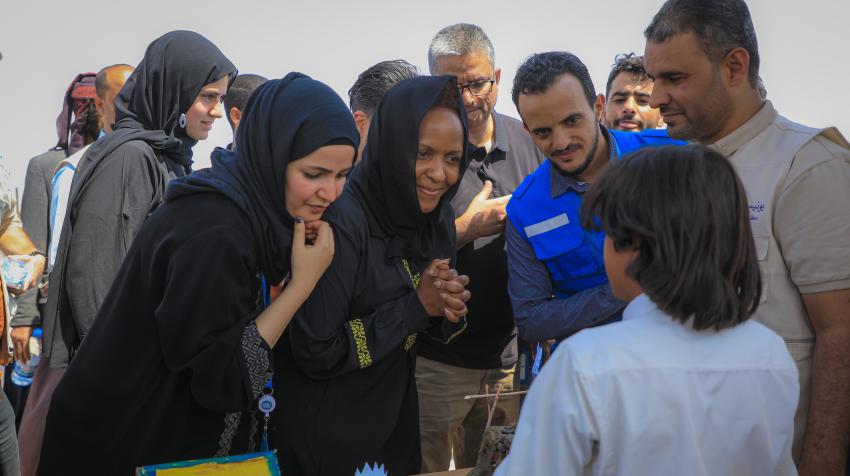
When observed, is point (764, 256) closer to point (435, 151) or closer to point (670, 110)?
point (670, 110)

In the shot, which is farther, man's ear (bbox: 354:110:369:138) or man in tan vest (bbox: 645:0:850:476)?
man's ear (bbox: 354:110:369:138)

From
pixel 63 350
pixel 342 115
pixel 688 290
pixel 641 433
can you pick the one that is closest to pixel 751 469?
pixel 641 433

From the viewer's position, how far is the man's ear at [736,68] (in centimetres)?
238

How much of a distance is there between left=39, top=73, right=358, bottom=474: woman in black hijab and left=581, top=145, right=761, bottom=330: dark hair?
0.96 meters

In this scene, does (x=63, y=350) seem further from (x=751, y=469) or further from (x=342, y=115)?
(x=751, y=469)

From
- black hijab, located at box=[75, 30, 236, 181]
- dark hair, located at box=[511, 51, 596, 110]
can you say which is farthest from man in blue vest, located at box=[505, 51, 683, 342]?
black hijab, located at box=[75, 30, 236, 181]

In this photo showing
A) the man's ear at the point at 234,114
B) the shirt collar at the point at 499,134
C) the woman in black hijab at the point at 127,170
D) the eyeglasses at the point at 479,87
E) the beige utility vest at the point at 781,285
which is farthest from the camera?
the man's ear at the point at 234,114

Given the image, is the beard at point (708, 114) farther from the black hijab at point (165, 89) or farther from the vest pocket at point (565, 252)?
the black hijab at point (165, 89)

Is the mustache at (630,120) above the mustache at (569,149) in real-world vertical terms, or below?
below

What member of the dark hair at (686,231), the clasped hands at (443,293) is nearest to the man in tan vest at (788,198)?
the dark hair at (686,231)

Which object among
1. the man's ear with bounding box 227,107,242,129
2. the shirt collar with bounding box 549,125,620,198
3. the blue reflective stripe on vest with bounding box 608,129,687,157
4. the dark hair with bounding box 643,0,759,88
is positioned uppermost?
the dark hair with bounding box 643,0,759,88

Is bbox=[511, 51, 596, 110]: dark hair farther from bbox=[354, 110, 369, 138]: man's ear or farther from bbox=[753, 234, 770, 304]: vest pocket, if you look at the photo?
bbox=[354, 110, 369, 138]: man's ear

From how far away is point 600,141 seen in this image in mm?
2852

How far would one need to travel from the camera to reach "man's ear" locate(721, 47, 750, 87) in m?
2.38
